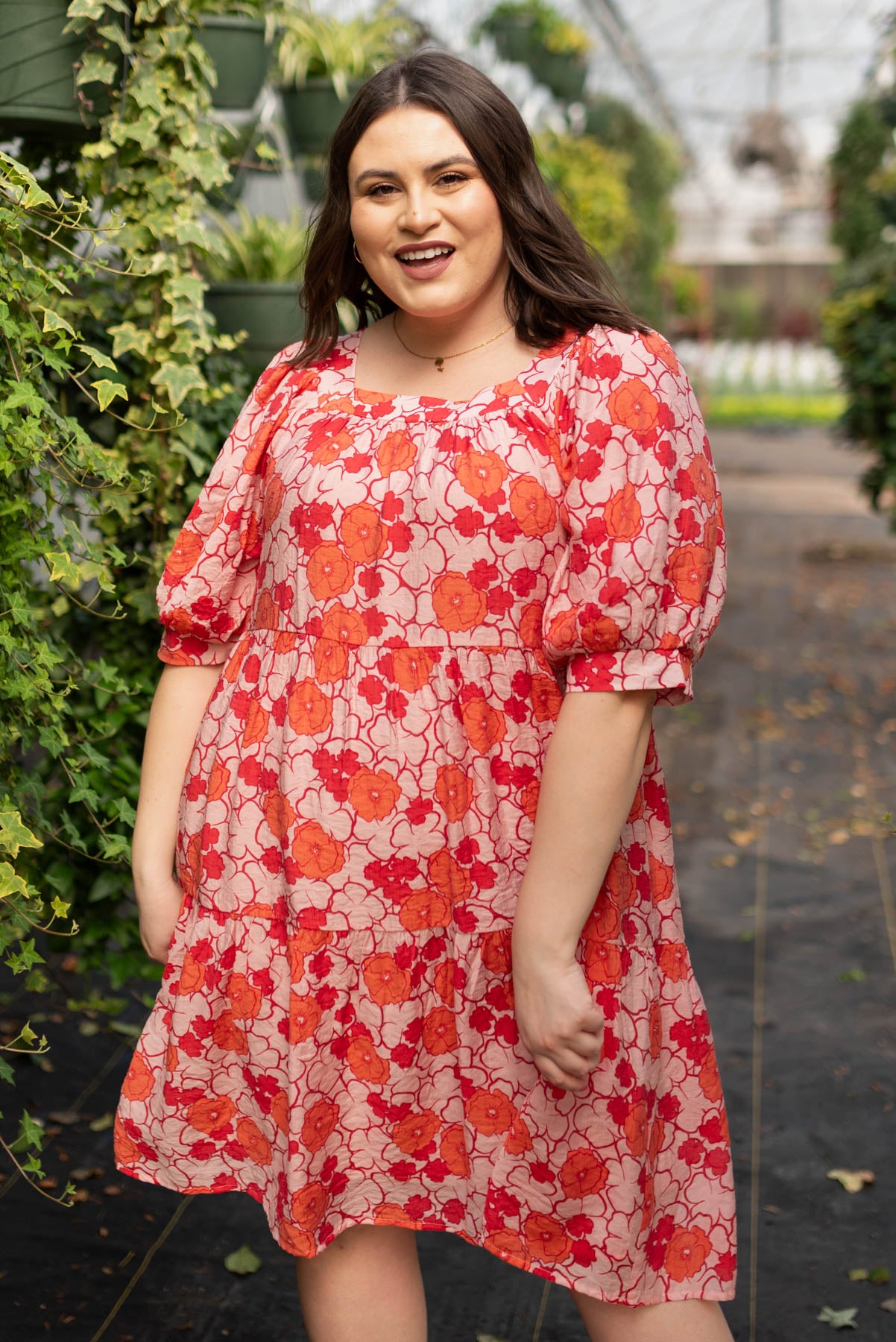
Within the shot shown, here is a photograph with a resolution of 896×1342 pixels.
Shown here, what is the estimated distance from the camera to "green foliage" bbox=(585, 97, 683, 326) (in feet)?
40.0

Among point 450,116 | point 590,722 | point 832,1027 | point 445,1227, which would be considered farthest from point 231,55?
point 832,1027

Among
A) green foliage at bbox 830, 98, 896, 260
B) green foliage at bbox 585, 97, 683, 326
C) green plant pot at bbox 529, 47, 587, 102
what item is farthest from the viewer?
green foliage at bbox 830, 98, 896, 260

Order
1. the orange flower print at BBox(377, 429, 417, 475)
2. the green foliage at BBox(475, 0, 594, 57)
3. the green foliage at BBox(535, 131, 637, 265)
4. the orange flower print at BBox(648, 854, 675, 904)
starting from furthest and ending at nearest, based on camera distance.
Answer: the green foliage at BBox(535, 131, 637, 265), the green foliage at BBox(475, 0, 594, 57), the orange flower print at BBox(648, 854, 675, 904), the orange flower print at BBox(377, 429, 417, 475)

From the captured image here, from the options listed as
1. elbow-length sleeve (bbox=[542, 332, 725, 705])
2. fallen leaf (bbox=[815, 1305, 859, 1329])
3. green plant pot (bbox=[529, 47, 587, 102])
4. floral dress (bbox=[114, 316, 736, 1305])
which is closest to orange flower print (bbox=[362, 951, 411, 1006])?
floral dress (bbox=[114, 316, 736, 1305])

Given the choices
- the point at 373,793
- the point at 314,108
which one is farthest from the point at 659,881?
the point at 314,108

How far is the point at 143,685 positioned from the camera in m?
2.41

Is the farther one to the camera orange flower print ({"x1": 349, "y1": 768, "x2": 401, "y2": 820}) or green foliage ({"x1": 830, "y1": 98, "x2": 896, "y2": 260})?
green foliage ({"x1": 830, "y1": 98, "x2": 896, "y2": 260})

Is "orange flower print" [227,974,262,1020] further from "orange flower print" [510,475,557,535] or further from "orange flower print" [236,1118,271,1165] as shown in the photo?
"orange flower print" [510,475,557,535]

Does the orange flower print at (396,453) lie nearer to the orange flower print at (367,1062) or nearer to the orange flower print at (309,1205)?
the orange flower print at (367,1062)

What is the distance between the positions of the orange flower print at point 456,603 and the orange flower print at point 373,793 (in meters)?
0.16

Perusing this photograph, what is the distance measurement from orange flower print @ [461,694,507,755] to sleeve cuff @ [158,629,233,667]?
1.08 ft

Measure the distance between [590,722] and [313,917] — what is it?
0.36 meters

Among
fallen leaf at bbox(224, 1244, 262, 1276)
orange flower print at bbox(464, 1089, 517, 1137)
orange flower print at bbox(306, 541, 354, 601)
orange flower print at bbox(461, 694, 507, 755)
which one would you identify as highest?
orange flower print at bbox(306, 541, 354, 601)

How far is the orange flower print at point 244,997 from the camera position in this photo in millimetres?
1525
